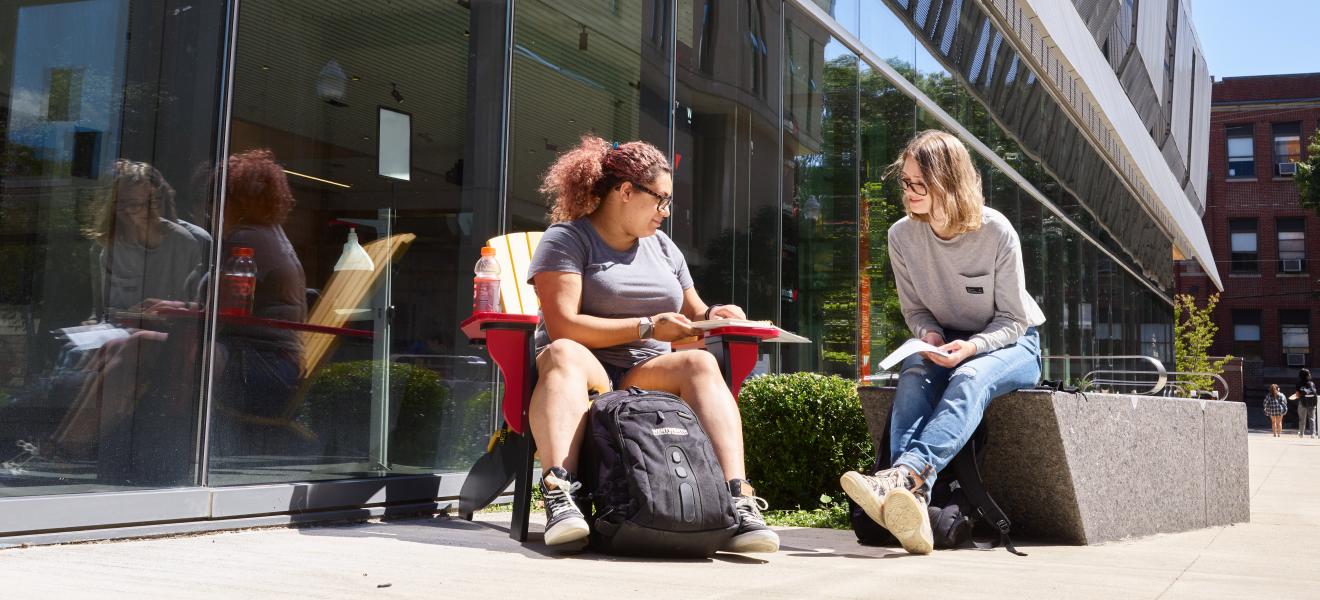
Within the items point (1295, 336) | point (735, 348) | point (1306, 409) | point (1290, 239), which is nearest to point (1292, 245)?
point (1290, 239)

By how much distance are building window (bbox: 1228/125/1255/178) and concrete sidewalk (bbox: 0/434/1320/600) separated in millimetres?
49449

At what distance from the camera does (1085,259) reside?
805 inches

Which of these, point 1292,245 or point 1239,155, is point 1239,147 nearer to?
point 1239,155

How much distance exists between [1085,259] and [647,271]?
1781 cm

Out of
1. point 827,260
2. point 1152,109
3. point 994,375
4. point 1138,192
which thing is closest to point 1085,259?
point 1138,192

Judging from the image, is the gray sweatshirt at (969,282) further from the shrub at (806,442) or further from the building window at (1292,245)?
the building window at (1292,245)

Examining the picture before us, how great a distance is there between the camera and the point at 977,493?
4.00m

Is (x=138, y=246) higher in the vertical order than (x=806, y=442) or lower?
higher

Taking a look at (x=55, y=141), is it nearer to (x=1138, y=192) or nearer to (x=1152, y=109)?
(x=1138, y=192)

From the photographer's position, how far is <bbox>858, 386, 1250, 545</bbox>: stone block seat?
13.9ft

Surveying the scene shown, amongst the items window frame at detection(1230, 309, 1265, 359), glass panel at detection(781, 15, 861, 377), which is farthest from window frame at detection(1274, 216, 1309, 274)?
glass panel at detection(781, 15, 861, 377)

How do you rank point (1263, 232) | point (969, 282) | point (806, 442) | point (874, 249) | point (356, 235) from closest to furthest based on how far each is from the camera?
point (969, 282) < point (356, 235) < point (806, 442) < point (874, 249) < point (1263, 232)

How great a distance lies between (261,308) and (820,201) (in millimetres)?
6271

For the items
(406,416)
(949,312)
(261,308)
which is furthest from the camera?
(406,416)
